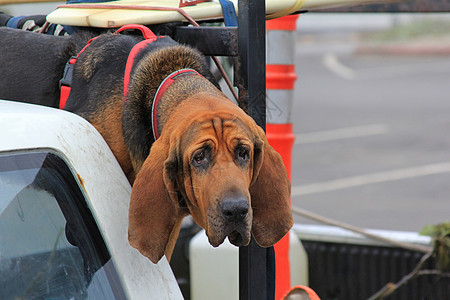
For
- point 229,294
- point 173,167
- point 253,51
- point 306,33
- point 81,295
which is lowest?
point 306,33

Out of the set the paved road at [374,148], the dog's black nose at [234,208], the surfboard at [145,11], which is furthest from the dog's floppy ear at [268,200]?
the paved road at [374,148]

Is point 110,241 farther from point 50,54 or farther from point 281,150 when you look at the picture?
point 281,150

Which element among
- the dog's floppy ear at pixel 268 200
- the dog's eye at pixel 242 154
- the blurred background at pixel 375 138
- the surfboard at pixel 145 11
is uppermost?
the surfboard at pixel 145 11

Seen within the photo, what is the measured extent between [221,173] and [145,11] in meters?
0.94

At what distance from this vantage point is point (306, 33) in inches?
1176

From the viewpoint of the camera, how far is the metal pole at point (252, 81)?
6.26ft

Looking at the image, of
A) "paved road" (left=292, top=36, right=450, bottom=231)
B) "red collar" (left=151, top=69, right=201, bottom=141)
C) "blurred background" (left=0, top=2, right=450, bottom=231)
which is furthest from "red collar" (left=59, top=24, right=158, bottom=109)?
"paved road" (left=292, top=36, right=450, bottom=231)

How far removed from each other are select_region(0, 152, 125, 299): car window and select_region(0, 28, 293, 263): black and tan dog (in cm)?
Result: 14

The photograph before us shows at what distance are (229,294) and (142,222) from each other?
2109 millimetres

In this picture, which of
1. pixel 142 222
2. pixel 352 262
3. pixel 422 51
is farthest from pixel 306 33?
pixel 142 222

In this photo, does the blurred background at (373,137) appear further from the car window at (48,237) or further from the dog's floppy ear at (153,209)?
the car window at (48,237)

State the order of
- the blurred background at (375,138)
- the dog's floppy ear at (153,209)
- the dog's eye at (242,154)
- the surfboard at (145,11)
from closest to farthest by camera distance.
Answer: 1. the dog's floppy ear at (153,209)
2. the dog's eye at (242,154)
3. the surfboard at (145,11)
4. the blurred background at (375,138)

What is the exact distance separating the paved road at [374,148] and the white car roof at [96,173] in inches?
243

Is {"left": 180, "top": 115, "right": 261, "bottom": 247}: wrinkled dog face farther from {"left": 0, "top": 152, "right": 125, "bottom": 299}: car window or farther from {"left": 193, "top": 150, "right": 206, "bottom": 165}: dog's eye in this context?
{"left": 0, "top": 152, "right": 125, "bottom": 299}: car window
